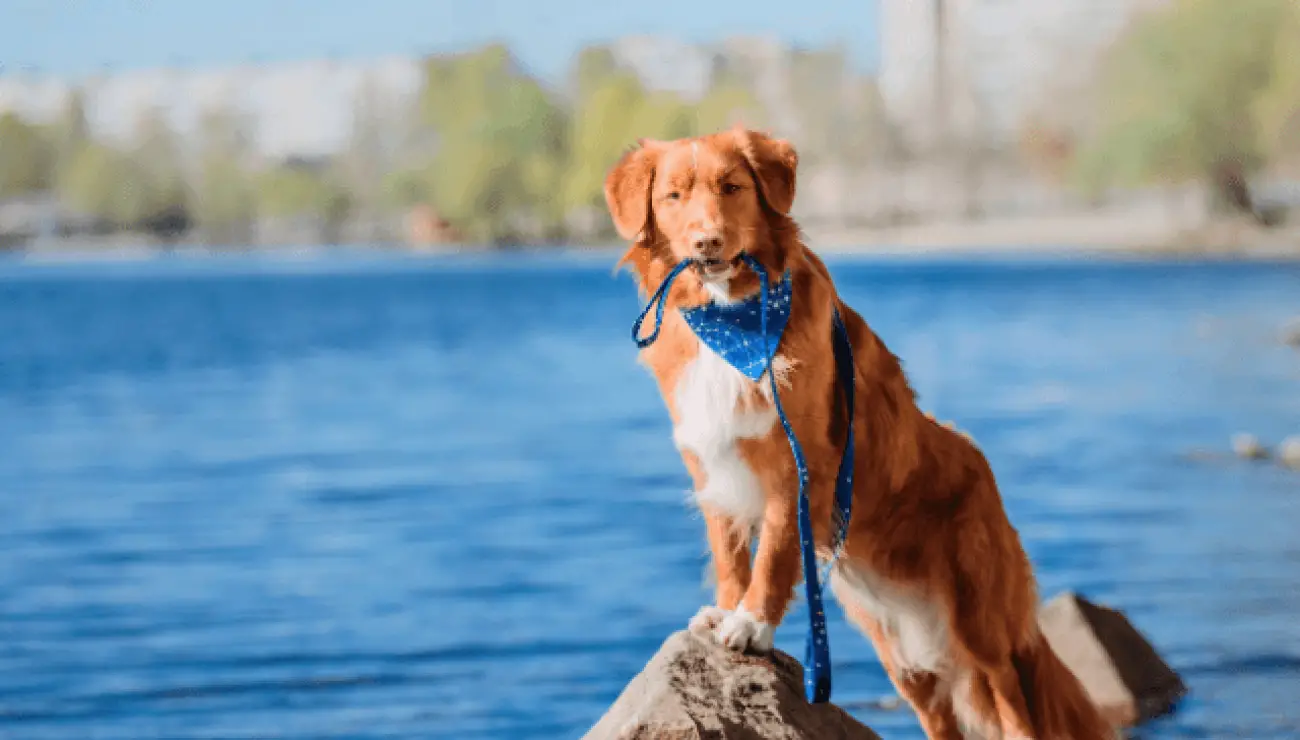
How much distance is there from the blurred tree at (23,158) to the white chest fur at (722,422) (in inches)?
5372

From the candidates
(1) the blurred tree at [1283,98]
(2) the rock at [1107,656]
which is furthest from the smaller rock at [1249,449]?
(1) the blurred tree at [1283,98]

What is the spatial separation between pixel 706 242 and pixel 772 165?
0.28 m

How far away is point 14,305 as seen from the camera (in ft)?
261

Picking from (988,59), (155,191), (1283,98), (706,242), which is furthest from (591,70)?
(706,242)

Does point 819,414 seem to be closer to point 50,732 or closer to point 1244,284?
point 50,732

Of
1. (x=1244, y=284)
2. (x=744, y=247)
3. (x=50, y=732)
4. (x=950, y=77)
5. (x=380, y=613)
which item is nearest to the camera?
(x=744, y=247)

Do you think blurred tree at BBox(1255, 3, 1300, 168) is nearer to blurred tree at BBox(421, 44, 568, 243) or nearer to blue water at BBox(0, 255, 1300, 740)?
blue water at BBox(0, 255, 1300, 740)

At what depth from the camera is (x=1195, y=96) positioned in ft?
213

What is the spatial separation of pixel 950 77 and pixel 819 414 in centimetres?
12851

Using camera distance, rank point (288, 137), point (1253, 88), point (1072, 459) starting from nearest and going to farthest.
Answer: point (1072, 459) < point (1253, 88) < point (288, 137)

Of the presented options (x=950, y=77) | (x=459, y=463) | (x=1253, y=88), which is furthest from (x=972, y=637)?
(x=950, y=77)

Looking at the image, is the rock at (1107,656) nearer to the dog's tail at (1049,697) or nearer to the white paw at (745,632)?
the dog's tail at (1049,697)

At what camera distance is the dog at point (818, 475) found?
3.97 meters

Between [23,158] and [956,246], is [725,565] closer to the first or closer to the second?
[956,246]
